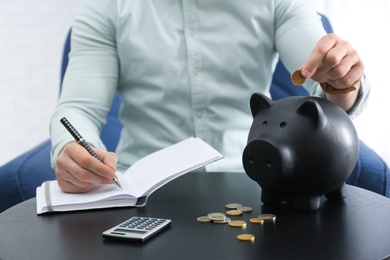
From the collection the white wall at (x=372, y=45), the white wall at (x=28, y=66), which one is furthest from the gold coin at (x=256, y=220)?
the white wall at (x=28, y=66)

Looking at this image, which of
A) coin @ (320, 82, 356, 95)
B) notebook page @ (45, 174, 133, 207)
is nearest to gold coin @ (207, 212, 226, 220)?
notebook page @ (45, 174, 133, 207)

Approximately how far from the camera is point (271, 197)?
0.90 metres

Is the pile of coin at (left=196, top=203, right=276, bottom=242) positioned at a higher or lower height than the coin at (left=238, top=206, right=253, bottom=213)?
lower

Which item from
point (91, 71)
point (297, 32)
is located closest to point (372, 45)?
point (297, 32)

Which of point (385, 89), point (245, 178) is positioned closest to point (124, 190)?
point (245, 178)

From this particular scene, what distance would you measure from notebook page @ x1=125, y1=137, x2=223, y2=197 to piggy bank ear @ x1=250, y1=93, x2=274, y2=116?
90mm

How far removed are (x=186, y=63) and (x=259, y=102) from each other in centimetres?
44

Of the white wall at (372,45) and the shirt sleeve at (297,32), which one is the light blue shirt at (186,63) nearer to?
the shirt sleeve at (297,32)

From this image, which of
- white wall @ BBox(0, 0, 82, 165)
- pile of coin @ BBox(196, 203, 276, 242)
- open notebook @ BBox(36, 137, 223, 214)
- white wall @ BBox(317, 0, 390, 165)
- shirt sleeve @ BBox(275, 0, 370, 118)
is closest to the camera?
pile of coin @ BBox(196, 203, 276, 242)

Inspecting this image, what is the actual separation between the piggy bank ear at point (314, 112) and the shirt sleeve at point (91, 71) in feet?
1.64

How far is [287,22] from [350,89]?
1.19 ft

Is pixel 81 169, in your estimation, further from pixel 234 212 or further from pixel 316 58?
pixel 316 58

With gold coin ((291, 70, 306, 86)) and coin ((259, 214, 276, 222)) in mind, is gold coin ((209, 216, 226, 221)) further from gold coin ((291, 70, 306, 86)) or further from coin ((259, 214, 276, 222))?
gold coin ((291, 70, 306, 86))

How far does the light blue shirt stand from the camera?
131 centimetres
